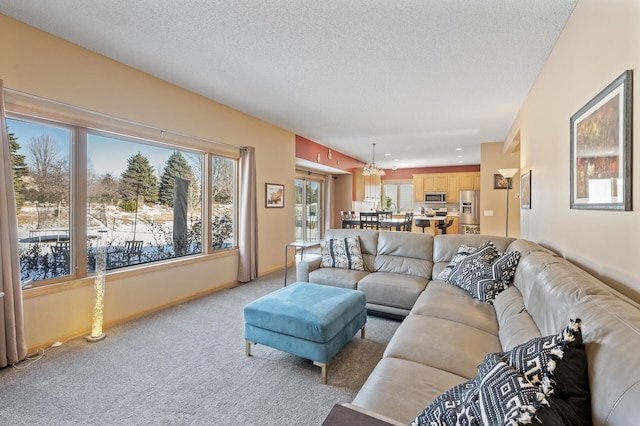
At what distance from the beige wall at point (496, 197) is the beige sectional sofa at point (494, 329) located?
3824 millimetres

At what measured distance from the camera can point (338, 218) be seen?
9383 mm

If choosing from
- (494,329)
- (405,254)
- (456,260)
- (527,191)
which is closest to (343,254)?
(405,254)

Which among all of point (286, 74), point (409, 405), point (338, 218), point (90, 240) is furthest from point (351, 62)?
point (338, 218)

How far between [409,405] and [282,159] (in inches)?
198

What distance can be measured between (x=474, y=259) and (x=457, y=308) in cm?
78

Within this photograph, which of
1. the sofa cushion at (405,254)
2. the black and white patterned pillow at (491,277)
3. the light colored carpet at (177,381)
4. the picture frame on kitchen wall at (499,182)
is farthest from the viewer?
the picture frame on kitchen wall at (499,182)

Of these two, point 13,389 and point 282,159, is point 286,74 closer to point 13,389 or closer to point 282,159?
point 282,159

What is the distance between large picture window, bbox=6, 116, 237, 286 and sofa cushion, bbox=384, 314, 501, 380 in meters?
3.05

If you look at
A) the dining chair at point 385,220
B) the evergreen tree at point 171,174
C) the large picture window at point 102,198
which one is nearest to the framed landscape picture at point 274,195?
the large picture window at point 102,198

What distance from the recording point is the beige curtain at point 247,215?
4.67m

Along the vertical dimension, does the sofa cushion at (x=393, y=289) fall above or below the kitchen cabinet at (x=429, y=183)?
below

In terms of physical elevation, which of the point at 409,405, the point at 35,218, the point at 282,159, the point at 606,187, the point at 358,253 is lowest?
the point at 409,405

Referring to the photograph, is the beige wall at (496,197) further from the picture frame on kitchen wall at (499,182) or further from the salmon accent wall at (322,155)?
the salmon accent wall at (322,155)

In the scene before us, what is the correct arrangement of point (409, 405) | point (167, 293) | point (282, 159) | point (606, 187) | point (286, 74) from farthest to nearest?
point (282, 159), point (167, 293), point (286, 74), point (606, 187), point (409, 405)
